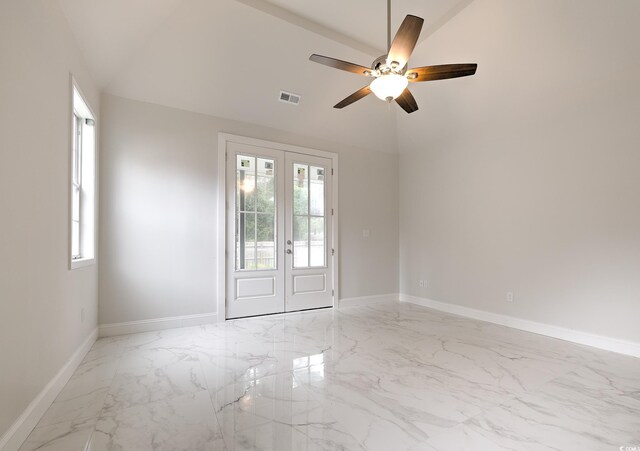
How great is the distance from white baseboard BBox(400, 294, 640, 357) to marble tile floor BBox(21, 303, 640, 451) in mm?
158

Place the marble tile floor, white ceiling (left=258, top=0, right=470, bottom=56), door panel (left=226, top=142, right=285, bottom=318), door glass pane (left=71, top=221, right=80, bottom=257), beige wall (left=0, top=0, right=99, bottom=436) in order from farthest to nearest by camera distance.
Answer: door panel (left=226, top=142, right=285, bottom=318) < white ceiling (left=258, top=0, right=470, bottom=56) < door glass pane (left=71, top=221, right=80, bottom=257) < the marble tile floor < beige wall (left=0, top=0, right=99, bottom=436)

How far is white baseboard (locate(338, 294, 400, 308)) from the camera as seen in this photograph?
5.12 meters

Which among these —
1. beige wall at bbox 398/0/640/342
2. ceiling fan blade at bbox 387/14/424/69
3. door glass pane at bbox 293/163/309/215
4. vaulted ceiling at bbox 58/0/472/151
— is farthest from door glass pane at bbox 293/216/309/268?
ceiling fan blade at bbox 387/14/424/69

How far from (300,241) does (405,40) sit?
10.4 ft

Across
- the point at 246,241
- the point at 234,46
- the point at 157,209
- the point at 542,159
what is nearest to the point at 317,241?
the point at 246,241

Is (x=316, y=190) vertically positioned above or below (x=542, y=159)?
below

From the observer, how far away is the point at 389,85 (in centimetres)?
238

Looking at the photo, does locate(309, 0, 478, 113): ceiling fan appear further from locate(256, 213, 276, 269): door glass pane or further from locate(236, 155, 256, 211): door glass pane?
locate(256, 213, 276, 269): door glass pane

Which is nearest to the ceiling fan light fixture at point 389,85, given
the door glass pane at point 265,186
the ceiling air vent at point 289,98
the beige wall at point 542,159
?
the beige wall at point 542,159

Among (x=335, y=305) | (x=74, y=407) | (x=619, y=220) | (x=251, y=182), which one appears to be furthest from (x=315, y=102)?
(x=74, y=407)

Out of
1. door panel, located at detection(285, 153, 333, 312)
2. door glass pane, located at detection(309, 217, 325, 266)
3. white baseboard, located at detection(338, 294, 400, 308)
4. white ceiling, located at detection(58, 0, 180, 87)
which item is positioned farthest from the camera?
white baseboard, located at detection(338, 294, 400, 308)

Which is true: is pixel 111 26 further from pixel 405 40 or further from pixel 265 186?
pixel 405 40

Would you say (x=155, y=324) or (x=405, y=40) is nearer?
(x=405, y=40)

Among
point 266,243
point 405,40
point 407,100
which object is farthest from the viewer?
point 266,243
